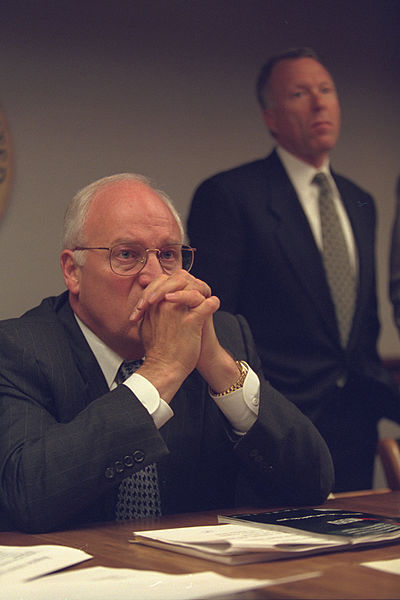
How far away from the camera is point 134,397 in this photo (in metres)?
1.45

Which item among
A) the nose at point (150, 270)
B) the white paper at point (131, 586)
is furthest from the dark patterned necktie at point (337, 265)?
the white paper at point (131, 586)

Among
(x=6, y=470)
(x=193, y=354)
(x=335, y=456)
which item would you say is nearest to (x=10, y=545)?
(x=6, y=470)

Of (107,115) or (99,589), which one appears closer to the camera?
(99,589)

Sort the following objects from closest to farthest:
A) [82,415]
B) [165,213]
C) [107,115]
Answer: [82,415]
[165,213]
[107,115]

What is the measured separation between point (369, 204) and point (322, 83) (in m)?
0.52

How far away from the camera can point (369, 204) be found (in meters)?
3.13

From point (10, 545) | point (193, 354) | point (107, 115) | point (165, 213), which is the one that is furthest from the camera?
point (107, 115)

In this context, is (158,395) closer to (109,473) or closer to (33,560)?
(109,473)

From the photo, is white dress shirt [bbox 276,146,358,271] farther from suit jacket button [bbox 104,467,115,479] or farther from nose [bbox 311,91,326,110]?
suit jacket button [bbox 104,467,115,479]

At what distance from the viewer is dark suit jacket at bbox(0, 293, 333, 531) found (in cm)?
138

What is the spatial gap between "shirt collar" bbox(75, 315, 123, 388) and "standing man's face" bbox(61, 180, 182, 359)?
1 centimetres

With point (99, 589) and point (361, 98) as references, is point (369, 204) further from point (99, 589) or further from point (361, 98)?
point (99, 589)

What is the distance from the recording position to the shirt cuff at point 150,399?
1.48m

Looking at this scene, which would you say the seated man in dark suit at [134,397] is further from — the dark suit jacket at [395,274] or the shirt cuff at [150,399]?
the dark suit jacket at [395,274]
